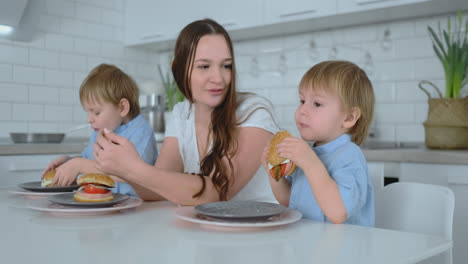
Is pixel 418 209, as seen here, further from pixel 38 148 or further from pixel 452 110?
pixel 38 148

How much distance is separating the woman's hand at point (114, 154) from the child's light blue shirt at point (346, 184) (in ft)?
1.37

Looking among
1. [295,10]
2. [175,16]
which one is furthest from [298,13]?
[175,16]

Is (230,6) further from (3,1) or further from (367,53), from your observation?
(3,1)

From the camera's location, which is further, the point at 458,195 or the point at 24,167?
the point at 24,167

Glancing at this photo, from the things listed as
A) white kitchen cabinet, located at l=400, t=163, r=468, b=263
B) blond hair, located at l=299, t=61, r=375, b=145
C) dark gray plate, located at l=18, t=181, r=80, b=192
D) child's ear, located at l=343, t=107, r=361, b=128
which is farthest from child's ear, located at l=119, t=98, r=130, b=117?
white kitchen cabinet, located at l=400, t=163, r=468, b=263

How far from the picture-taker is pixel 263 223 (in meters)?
0.92

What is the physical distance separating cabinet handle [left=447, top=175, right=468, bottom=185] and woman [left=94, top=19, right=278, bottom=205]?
897mm

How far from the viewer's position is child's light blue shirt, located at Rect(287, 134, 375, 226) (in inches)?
43.9

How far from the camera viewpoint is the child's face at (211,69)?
1.49m

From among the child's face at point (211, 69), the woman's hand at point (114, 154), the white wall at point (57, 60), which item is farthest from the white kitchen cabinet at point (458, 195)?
the white wall at point (57, 60)

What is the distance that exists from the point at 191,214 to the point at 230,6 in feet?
7.68

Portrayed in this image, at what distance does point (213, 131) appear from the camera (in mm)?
1528

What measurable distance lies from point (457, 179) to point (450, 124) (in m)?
0.38

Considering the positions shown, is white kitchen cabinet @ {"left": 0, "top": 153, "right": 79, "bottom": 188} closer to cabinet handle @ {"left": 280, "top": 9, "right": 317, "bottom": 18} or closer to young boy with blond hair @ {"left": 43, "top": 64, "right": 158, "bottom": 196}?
young boy with blond hair @ {"left": 43, "top": 64, "right": 158, "bottom": 196}
